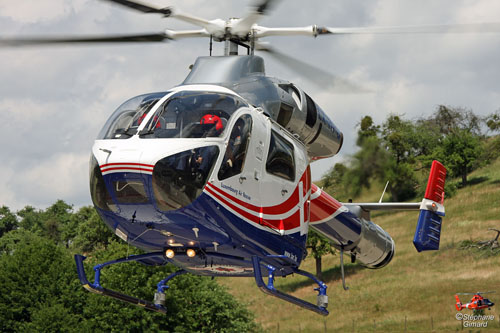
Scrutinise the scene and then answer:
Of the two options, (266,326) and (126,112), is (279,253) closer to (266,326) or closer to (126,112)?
(126,112)

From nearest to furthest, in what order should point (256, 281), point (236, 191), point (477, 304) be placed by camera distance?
point (236, 191) → point (256, 281) → point (477, 304)

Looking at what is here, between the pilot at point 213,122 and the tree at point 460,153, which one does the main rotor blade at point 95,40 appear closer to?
the pilot at point 213,122

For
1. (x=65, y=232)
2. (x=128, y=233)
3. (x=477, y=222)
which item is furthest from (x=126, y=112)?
(x=65, y=232)

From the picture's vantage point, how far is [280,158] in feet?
51.3

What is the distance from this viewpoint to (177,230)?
1417 centimetres

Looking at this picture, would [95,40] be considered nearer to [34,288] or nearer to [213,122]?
[213,122]

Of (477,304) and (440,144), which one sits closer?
(477,304)

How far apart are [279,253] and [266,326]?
45.7 metres

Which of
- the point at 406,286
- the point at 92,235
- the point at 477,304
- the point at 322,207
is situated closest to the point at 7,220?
the point at 92,235

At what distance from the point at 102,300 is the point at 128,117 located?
41.1 metres

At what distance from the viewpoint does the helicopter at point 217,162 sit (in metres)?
13.4

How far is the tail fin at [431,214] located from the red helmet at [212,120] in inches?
341

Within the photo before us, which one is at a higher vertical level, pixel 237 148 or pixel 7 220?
pixel 7 220

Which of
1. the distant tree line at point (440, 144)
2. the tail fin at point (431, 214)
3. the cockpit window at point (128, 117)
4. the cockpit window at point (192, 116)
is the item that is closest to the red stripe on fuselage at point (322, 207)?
the tail fin at point (431, 214)
